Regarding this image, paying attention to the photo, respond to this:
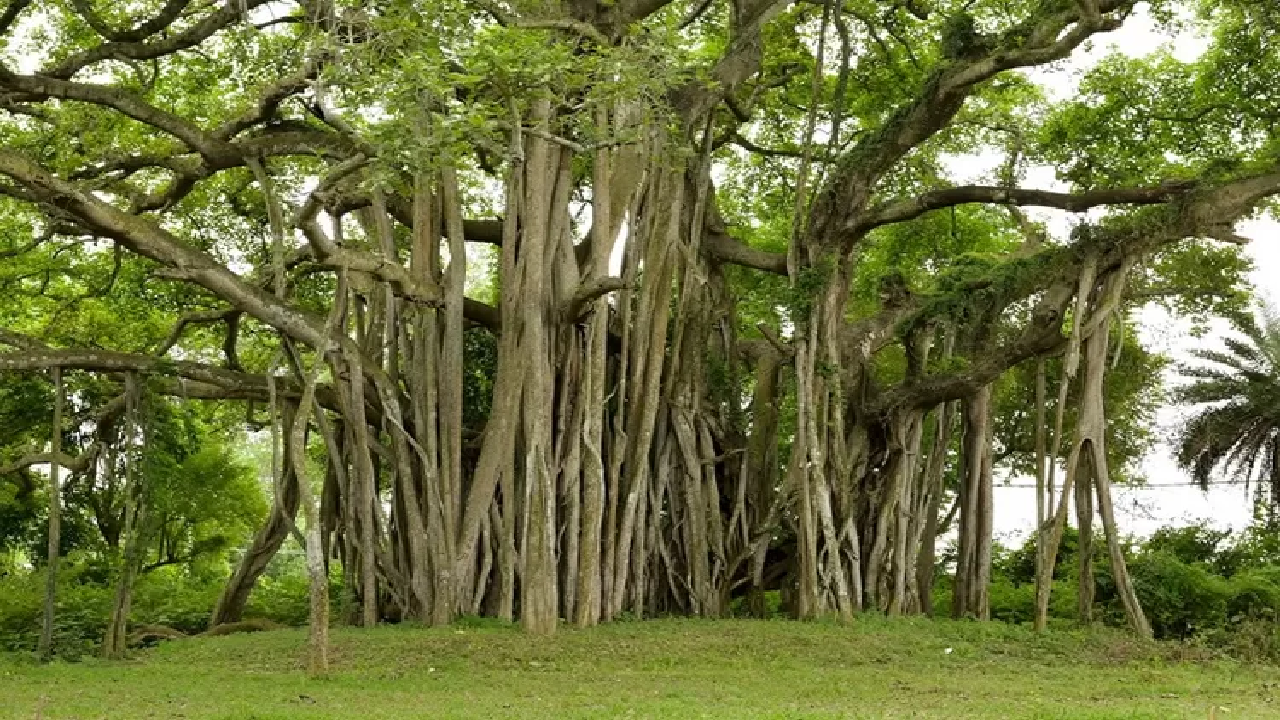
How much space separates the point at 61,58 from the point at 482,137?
5.25 meters

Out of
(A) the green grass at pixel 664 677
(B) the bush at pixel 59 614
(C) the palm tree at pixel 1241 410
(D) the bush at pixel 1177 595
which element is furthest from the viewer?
(C) the palm tree at pixel 1241 410

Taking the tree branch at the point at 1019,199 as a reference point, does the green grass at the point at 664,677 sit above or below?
below

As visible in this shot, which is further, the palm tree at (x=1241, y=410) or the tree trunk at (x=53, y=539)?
the palm tree at (x=1241, y=410)

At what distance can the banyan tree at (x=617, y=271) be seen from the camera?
427 inches

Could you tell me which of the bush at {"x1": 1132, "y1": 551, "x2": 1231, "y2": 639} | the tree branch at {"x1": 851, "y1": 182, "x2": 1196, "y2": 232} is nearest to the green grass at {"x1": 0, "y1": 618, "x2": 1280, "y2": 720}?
the bush at {"x1": 1132, "y1": 551, "x2": 1231, "y2": 639}

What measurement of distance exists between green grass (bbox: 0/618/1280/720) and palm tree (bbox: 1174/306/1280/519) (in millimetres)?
7198

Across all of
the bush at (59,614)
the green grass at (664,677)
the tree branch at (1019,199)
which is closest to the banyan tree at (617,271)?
the tree branch at (1019,199)

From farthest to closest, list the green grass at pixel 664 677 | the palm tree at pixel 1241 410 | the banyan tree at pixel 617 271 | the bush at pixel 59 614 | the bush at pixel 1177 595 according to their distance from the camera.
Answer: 1. the palm tree at pixel 1241 410
2. the bush at pixel 1177 595
3. the bush at pixel 59 614
4. the banyan tree at pixel 617 271
5. the green grass at pixel 664 677

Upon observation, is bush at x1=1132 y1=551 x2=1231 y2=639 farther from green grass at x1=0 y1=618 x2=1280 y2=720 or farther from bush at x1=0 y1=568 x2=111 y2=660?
bush at x1=0 y1=568 x2=111 y2=660

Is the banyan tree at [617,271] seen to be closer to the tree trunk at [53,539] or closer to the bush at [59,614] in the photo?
the tree trunk at [53,539]

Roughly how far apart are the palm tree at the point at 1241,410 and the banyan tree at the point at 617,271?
9.06ft

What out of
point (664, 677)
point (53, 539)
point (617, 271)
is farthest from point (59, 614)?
point (664, 677)

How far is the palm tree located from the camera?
18.1m

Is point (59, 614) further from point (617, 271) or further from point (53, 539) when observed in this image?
point (617, 271)
